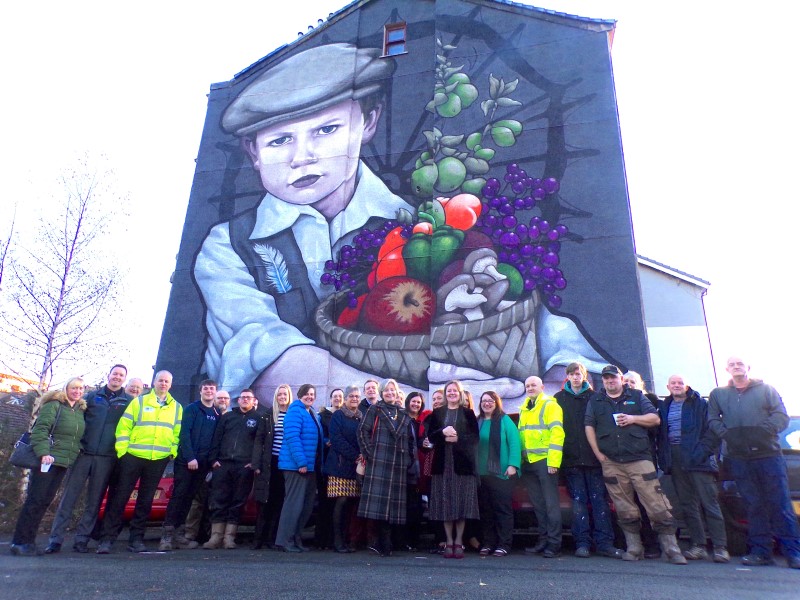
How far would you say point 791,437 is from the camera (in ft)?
21.2

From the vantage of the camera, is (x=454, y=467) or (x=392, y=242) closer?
(x=454, y=467)

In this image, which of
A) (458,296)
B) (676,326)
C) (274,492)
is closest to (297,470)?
(274,492)

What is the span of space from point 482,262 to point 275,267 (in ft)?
16.7

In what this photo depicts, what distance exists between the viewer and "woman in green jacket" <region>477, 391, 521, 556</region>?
6.23 meters

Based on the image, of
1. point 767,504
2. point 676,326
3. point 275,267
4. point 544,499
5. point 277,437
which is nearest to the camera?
point 767,504

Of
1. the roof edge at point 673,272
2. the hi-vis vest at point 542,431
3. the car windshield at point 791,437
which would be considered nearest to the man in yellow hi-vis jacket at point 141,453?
the hi-vis vest at point 542,431

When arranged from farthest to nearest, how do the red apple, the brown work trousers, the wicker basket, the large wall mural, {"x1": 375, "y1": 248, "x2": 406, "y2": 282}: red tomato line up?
1. {"x1": 375, "y1": 248, "x2": 406, "y2": 282}: red tomato
2. the red apple
3. the large wall mural
4. the wicker basket
5. the brown work trousers

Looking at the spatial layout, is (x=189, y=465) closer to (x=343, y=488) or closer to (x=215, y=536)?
(x=215, y=536)

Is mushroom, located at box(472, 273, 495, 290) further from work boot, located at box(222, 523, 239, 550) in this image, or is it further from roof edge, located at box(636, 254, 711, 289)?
work boot, located at box(222, 523, 239, 550)

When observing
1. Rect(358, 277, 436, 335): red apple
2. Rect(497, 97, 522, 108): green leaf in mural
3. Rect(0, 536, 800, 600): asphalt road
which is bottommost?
Rect(0, 536, 800, 600): asphalt road

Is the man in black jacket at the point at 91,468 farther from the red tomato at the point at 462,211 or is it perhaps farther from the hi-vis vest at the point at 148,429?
the red tomato at the point at 462,211

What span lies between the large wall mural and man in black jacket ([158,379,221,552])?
6.09 metres

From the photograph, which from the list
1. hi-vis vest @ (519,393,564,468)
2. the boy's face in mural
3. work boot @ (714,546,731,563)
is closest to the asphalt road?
work boot @ (714,546,731,563)

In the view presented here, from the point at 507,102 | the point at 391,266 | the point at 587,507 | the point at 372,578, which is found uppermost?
the point at 507,102
